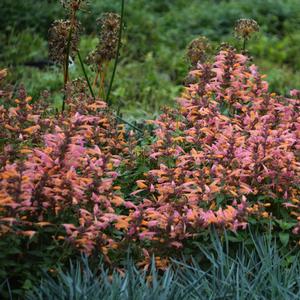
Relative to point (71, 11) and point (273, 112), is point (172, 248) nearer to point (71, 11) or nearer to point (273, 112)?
point (273, 112)

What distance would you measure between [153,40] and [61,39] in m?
4.85

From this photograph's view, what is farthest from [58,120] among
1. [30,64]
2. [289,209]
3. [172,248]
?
[30,64]

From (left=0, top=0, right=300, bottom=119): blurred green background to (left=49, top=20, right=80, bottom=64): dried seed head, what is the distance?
53.1 inches

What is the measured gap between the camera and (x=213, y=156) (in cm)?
376

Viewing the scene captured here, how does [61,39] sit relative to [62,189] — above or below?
above

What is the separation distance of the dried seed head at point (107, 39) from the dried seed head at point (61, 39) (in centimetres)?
19

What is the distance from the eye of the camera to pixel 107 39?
4.74 m

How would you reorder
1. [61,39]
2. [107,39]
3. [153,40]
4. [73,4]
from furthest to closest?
[153,40] < [107,39] < [61,39] < [73,4]

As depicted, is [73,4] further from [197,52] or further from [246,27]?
[246,27]

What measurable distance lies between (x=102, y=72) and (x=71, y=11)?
2.37ft

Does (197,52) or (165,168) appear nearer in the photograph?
(165,168)

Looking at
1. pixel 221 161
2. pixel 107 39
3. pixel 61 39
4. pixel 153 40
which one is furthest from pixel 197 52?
pixel 153 40

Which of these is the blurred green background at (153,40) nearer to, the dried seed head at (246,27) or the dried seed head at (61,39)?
the dried seed head at (61,39)

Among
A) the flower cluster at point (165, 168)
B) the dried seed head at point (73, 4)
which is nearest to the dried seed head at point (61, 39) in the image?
the dried seed head at point (73, 4)
